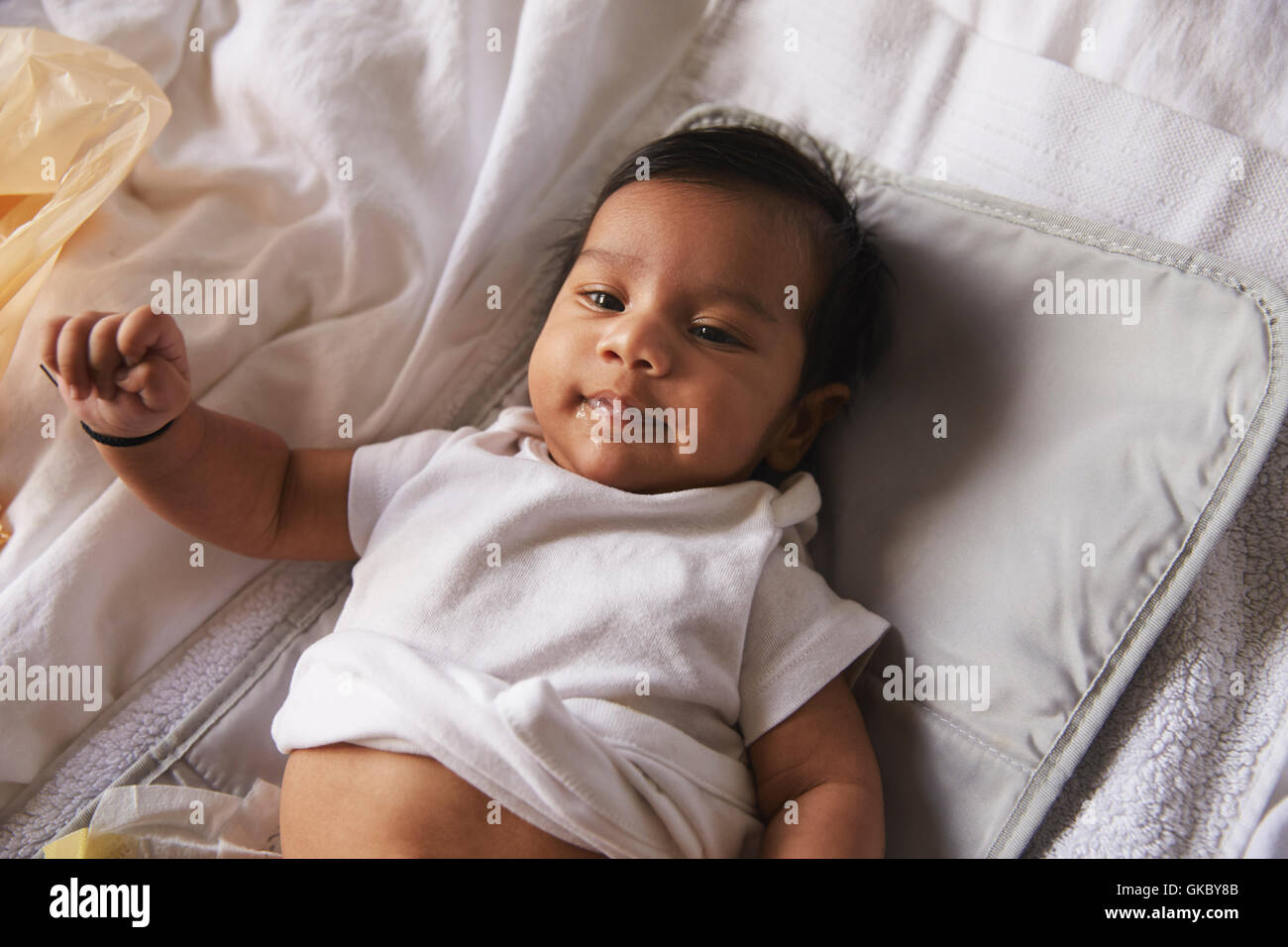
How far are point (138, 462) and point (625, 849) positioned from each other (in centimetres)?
67

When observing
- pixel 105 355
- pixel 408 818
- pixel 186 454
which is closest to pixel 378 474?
pixel 186 454

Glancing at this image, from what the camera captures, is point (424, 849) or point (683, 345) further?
point (683, 345)

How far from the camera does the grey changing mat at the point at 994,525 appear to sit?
110 cm

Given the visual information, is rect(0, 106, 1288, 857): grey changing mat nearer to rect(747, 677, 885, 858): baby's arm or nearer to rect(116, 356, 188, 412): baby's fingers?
rect(747, 677, 885, 858): baby's arm

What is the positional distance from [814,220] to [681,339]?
0.25m

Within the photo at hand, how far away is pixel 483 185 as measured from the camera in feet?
4.50

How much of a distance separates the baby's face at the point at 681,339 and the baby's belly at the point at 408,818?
38cm

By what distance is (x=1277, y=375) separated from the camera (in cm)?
110

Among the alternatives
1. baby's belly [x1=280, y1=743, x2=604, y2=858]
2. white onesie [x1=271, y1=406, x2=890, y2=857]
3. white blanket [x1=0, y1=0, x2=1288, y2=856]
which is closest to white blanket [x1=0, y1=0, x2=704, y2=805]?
white blanket [x1=0, y1=0, x2=1288, y2=856]

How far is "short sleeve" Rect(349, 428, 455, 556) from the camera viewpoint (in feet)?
4.01

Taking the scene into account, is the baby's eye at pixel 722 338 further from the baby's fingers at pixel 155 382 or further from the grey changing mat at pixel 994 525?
the baby's fingers at pixel 155 382

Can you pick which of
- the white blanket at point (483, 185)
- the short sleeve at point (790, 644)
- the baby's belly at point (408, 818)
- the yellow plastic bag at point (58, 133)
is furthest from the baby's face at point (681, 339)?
the yellow plastic bag at point (58, 133)

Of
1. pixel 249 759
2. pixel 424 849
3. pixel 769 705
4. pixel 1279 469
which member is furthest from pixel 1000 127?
pixel 249 759
